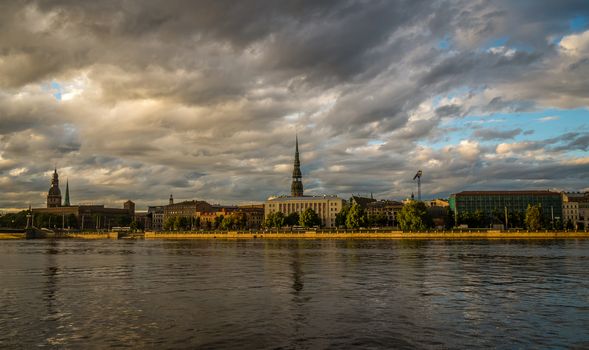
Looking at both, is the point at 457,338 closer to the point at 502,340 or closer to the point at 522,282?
the point at 502,340

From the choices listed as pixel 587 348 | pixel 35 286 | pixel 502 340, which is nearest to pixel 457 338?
pixel 502 340

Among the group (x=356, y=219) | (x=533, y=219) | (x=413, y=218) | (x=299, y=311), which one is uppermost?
(x=413, y=218)

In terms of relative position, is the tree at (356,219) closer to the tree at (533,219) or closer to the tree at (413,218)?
the tree at (413,218)

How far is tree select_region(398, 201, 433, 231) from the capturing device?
6998 inches

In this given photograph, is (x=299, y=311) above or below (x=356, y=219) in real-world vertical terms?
below

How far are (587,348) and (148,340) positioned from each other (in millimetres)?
16292

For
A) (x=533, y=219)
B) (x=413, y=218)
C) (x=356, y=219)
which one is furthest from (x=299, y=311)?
(x=356, y=219)

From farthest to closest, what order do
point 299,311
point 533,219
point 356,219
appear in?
point 356,219
point 533,219
point 299,311

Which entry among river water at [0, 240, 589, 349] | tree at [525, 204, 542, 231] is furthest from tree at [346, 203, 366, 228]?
river water at [0, 240, 589, 349]

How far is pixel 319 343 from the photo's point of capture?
19828mm

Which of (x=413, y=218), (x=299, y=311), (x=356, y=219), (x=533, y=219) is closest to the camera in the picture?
(x=299, y=311)

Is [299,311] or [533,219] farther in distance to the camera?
[533,219]

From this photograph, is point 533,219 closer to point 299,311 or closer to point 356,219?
point 356,219

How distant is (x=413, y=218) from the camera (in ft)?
586
